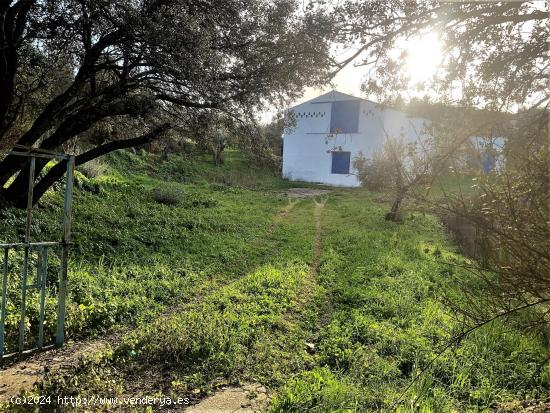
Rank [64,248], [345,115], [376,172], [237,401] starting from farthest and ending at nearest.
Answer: [345,115], [376,172], [64,248], [237,401]

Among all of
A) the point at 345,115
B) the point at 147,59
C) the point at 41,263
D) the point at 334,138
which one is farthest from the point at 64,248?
the point at 345,115

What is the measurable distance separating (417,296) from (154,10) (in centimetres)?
647

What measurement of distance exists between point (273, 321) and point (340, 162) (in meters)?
25.7

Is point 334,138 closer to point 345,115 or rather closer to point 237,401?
point 345,115

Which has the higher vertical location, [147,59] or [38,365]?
[147,59]

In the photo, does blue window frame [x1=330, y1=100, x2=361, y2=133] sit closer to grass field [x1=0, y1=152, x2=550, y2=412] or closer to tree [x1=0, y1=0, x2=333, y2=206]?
grass field [x1=0, y1=152, x2=550, y2=412]

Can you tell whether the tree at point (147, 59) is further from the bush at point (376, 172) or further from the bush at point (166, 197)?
the bush at point (376, 172)

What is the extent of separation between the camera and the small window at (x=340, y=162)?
97.0 feet

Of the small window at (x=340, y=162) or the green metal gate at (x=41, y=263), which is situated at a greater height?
the small window at (x=340, y=162)

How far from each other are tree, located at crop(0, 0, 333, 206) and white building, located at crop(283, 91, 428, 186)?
18603 millimetres

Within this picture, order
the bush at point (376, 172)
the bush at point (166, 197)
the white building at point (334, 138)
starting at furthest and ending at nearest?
the white building at point (334, 138) → the bush at point (376, 172) → the bush at point (166, 197)

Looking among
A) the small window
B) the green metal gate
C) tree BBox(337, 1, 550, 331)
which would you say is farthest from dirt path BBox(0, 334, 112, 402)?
the small window

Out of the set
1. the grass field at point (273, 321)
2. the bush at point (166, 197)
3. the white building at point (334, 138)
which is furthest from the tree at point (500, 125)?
the white building at point (334, 138)

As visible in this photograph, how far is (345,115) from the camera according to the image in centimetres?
2928
